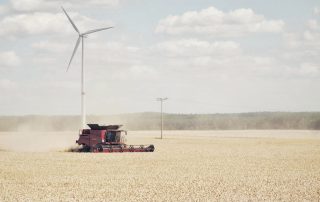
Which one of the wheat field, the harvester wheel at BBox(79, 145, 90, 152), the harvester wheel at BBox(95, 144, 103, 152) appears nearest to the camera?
the wheat field

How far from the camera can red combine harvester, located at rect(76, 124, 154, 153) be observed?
58750mm

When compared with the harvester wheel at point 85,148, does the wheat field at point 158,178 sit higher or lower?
lower

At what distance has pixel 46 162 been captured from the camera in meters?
46.2

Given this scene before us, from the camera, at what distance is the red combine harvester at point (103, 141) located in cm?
5875

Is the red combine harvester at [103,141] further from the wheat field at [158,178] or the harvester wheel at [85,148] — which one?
the wheat field at [158,178]

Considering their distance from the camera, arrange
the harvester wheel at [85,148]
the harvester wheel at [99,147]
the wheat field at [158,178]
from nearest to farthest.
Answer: the wheat field at [158,178]
the harvester wheel at [99,147]
the harvester wheel at [85,148]

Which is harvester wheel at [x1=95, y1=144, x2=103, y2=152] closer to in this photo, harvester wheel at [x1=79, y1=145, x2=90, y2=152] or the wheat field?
harvester wheel at [x1=79, y1=145, x2=90, y2=152]

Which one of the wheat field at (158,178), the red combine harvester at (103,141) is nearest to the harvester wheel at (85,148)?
the red combine harvester at (103,141)

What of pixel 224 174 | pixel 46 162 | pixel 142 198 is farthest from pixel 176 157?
pixel 142 198

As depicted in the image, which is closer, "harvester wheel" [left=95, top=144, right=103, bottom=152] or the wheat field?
the wheat field

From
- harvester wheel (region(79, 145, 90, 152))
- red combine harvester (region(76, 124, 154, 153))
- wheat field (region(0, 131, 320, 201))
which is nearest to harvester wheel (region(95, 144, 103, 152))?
red combine harvester (region(76, 124, 154, 153))

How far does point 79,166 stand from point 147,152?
16.4m

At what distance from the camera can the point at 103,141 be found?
5925 centimetres

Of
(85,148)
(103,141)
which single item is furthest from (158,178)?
(85,148)
